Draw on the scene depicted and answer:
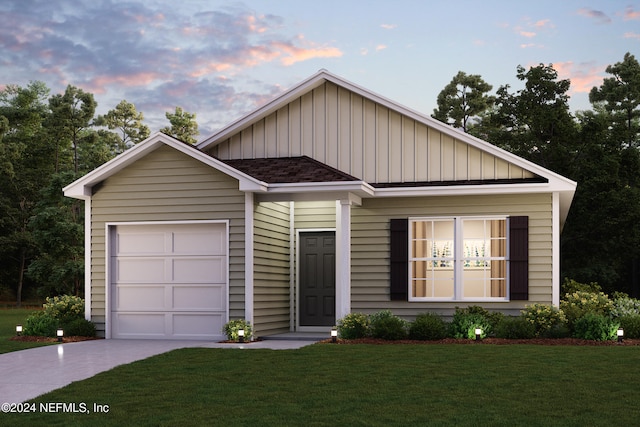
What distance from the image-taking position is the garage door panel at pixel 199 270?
53.1 ft

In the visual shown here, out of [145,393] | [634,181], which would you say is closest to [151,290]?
[145,393]

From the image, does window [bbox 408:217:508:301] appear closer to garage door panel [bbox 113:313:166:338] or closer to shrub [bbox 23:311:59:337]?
garage door panel [bbox 113:313:166:338]

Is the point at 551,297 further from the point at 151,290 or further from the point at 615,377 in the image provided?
the point at 151,290

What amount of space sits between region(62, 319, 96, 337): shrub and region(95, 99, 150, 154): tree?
98.2ft

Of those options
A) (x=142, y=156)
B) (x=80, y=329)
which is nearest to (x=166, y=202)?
(x=142, y=156)

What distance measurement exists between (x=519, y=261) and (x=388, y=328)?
310 cm

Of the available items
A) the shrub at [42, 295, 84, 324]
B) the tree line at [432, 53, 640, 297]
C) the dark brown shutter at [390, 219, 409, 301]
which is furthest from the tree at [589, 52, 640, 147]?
the shrub at [42, 295, 84, 324]

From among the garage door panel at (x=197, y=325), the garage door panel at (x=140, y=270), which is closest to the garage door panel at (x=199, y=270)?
the garage door panel at (x=140, y=270)

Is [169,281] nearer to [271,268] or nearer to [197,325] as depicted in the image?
[197,325]

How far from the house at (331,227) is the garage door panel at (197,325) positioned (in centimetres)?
3

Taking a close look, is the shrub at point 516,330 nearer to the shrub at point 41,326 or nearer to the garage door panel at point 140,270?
the garage door panel at point 140,270

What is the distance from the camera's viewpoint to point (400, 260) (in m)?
16.6

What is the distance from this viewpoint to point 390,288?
16.7m

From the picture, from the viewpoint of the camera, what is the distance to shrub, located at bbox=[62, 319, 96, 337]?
643 inches
